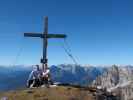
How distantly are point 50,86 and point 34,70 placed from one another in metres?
4.32

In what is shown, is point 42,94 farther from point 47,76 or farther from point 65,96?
point 47,76

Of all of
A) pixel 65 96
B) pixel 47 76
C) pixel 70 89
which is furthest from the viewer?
pixel 47 76

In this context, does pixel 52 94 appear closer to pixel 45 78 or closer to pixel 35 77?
pixel 45 78

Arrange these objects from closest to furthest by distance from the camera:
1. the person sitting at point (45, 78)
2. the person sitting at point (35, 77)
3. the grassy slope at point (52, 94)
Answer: the grassy slope at point (52, 94), the person sitting at point (45, 78), the person sitting at point (35, 77)

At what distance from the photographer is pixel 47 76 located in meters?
39.3

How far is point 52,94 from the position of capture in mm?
33031

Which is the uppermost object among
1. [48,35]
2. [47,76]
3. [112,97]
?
[48,35]

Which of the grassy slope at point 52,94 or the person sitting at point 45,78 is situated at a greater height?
the person sitting at point 45,78

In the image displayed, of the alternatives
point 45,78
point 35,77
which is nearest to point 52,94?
point 45,78

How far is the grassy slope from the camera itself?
104 feet

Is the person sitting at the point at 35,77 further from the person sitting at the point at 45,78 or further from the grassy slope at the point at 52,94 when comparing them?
the grassy slope at the point at 52,94

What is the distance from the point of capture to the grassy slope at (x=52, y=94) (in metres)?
31.7

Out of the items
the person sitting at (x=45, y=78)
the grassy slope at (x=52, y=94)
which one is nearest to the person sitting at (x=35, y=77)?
the person sitting at (x=45, y=78)

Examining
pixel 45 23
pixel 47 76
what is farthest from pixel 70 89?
pixel 45 23
